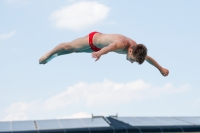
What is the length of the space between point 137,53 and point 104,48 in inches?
46.4

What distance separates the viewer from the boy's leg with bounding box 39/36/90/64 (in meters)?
14.0

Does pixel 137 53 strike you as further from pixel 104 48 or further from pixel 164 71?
pixel 164 71

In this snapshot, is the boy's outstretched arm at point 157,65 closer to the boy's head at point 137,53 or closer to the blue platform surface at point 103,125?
the boy's head at point 137,53

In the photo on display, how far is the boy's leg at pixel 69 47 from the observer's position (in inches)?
549

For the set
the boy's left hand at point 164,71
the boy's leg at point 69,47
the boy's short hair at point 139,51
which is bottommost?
the boy's left hand at point 164,71

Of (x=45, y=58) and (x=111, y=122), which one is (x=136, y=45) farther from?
(x=111, y=122)

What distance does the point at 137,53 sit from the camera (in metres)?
12.6

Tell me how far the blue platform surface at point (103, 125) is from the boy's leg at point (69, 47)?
35.3ft

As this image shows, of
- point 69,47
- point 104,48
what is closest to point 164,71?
point 69,47

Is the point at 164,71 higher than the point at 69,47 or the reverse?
the reverse

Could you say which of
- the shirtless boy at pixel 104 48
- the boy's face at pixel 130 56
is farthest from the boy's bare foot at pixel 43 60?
the boy's face at pixel 130 56

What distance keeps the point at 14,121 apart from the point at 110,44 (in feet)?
54.0

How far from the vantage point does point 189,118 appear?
30359 millimetres

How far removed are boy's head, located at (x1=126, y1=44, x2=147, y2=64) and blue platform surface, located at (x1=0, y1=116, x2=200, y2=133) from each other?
1295 cm
